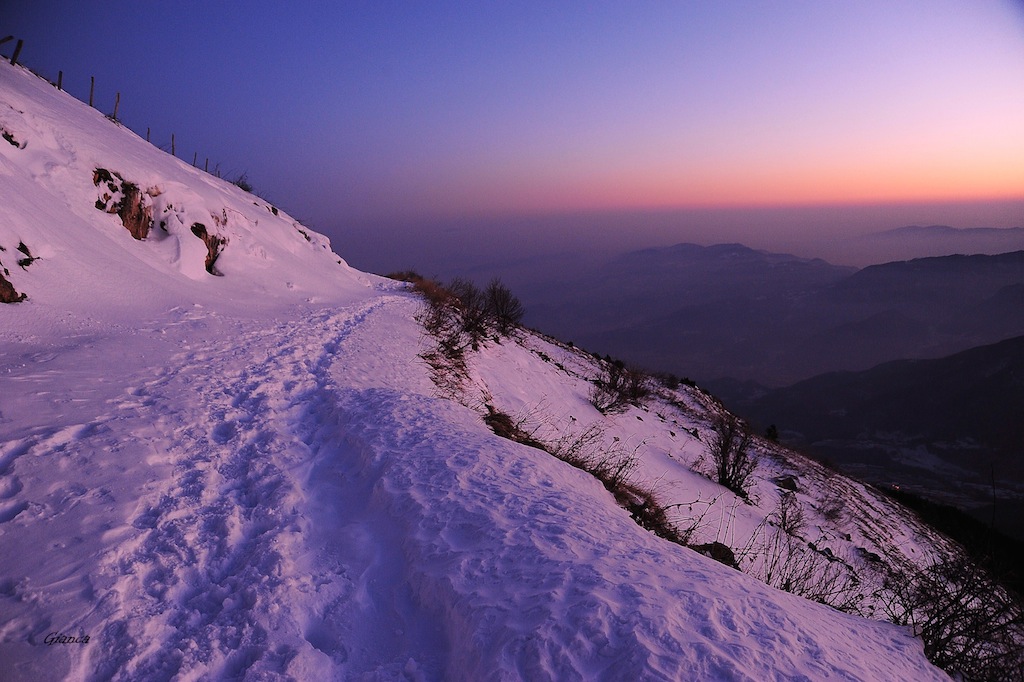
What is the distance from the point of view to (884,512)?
1970 centimetres

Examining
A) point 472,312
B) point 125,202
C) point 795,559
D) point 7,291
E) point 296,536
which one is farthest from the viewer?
point 472,312

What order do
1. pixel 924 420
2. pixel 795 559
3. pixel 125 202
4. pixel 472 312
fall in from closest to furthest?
pixel 795 559
pixel 125 202
pixel 472 312
pixel 924 420

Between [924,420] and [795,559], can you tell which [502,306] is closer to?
[795,559]

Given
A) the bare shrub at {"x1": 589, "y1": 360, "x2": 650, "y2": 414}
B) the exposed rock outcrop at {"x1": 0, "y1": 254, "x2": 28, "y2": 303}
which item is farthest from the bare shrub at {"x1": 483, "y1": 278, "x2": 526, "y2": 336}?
the exposed rock outcrop at {"x1": 0, "y1": 254, "x2": 28, "y2": 303}

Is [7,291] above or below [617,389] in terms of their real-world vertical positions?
above

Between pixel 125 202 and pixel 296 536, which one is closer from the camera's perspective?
pixel 296 536

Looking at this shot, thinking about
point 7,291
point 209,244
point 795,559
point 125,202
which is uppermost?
point 125,202

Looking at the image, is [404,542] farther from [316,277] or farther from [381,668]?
[316,277]

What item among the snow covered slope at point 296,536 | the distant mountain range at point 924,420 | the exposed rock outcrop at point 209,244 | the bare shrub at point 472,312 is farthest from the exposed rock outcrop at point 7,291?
the distant mountain range at point 924,420

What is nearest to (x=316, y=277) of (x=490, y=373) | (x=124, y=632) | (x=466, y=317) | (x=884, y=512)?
(x=466, y=317)

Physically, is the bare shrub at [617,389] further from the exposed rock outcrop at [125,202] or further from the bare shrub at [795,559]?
the exposed rock outcrop at [125,202]

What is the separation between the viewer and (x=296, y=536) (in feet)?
11.9

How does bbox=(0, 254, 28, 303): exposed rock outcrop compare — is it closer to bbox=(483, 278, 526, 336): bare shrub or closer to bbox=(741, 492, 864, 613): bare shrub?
bbox=(741, 492, 864, 613): bare shrub

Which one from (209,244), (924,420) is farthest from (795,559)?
(924,420)
